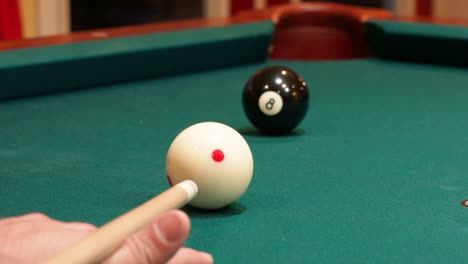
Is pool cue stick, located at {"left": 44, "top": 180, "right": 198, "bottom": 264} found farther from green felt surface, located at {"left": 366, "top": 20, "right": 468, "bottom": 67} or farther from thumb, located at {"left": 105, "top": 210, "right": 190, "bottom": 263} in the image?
green felt surface, located at {"left": 366, "top": 20, "right": 468, "bottom": 67}

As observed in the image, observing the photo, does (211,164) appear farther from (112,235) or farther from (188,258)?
(112,235)

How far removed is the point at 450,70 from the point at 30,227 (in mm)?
3083

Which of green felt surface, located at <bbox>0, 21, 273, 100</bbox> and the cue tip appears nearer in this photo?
the cue tip

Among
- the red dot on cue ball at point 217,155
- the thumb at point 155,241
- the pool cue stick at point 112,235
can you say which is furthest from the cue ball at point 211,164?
the thumb at point 155,241

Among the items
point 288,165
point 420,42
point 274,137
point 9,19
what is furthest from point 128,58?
point 9,19

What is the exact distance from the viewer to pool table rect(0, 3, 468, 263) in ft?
5.05

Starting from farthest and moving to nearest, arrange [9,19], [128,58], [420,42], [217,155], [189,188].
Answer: [9,19]
[420,42]
[128,58]
[217,155]
[189,188]


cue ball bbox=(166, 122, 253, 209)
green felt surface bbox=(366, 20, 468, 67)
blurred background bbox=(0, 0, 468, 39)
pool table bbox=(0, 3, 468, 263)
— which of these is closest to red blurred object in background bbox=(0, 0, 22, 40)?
blurred background bbox=(0, 0, 468, 39)

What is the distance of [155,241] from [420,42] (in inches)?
124

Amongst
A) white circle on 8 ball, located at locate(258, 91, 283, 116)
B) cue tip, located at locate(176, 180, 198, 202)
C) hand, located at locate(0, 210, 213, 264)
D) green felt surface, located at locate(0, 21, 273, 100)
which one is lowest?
green felt surface, located at locate(0, 21, 273, 100)

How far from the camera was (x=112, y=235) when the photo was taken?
3.58ft

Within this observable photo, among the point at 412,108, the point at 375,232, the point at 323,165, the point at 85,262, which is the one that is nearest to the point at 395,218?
the point at 375,232

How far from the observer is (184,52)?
354 centimetres

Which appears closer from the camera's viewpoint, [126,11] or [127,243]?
[127,243]
